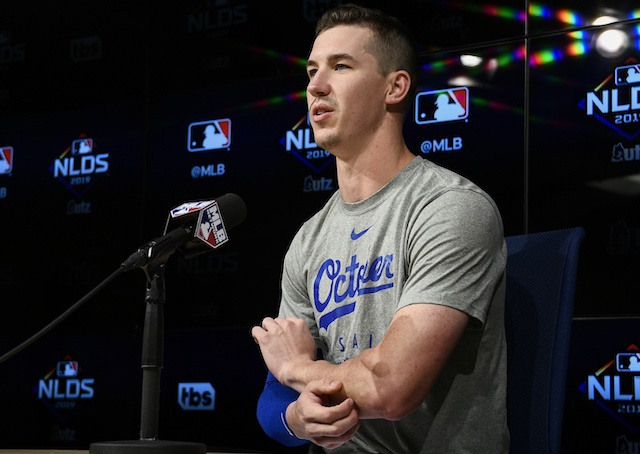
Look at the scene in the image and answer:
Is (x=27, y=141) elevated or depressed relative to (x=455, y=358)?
elevated

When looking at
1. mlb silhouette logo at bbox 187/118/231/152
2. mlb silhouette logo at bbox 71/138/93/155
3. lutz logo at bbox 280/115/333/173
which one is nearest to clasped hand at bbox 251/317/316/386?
lutz logo at bbox 280/115/333/173

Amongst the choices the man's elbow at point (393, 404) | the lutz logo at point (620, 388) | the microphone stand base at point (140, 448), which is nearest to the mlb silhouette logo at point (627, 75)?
the lutz logo at point (620, 388)

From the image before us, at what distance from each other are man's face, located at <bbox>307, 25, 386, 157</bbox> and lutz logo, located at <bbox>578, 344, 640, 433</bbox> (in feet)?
4.30

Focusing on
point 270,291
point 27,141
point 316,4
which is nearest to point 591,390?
point 270,291

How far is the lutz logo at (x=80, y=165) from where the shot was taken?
3.62 meters

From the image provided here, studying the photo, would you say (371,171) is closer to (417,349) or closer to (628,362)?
(417,349)

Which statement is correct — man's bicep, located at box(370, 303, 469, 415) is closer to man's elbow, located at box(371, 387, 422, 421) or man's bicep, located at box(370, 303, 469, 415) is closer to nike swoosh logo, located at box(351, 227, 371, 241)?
man's elbow, located at box(371, 387, 422, 421)

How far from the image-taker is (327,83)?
172cm

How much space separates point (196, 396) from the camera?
333 centimetres

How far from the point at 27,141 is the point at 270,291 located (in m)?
1.27

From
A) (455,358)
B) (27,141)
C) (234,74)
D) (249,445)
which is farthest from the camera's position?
(27,141)

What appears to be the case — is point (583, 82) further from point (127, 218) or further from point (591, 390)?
point (127, 218)

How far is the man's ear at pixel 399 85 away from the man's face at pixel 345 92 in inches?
0.7

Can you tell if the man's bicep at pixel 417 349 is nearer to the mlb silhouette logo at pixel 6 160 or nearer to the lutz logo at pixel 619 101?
the lutz logo at pixel 619 101
